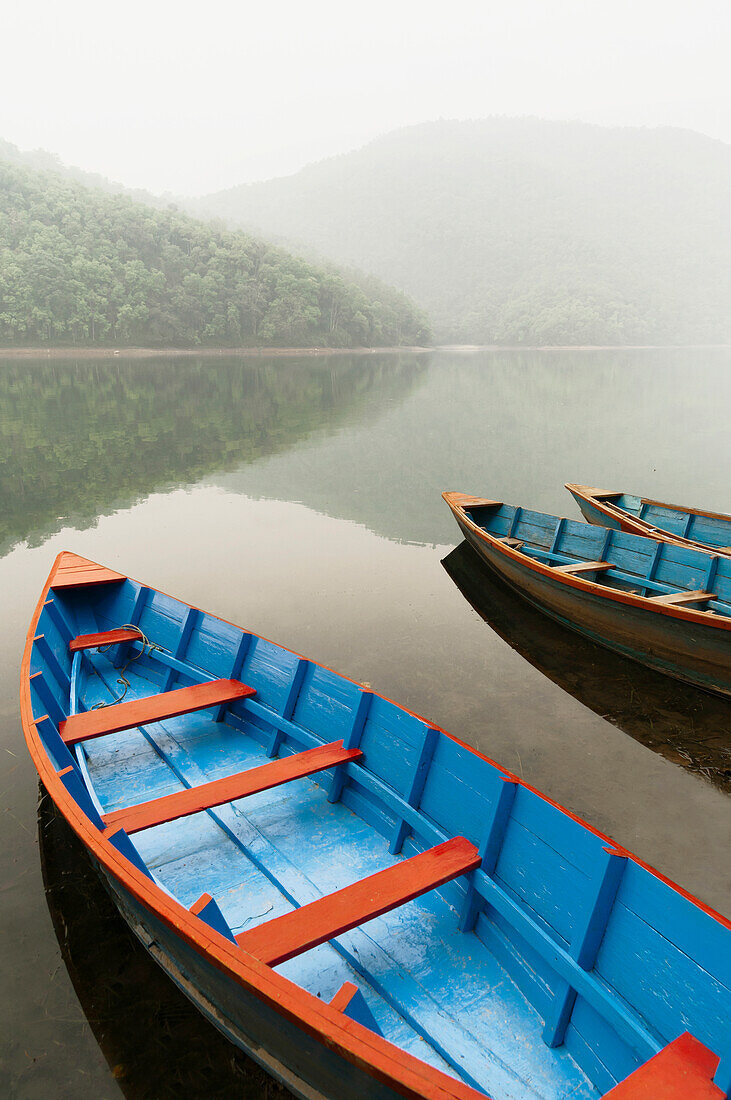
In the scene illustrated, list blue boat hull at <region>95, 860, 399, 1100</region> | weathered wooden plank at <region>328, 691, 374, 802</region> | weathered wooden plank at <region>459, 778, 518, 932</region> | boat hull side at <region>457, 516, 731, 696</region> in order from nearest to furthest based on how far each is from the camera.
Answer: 1. blue boat hull at <region>95, 860, 399, 1100</region>
2. weathered wooden plank at <region>459, 778, 518, 932</region>
3. weathered wooden plank at <region>328, 691, 374, 802</region>
4. boat hull side at <region>457, 516, 731, 696</region>

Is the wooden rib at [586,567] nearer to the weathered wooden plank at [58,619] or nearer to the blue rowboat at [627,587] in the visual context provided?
the blue rowboat at [627,587]

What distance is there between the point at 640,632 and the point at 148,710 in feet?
21.6

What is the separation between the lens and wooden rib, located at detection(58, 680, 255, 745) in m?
5.77

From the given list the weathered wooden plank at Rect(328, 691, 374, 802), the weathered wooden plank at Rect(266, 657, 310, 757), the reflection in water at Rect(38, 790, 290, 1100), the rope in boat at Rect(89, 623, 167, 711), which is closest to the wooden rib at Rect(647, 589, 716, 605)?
the weathered wooden plank at Rect(328, 691, 374, 802)

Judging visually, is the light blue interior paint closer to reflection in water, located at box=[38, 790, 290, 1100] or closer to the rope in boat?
the rope in boat

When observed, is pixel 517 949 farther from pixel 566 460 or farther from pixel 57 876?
pixel 566 460

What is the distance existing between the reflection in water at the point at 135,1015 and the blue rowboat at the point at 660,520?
365 inches

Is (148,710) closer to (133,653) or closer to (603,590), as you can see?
(133,653)

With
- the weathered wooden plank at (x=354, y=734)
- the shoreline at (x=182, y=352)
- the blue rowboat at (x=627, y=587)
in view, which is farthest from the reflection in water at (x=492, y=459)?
the shoreline at (x=182, y=352)

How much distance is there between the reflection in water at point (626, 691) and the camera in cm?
745

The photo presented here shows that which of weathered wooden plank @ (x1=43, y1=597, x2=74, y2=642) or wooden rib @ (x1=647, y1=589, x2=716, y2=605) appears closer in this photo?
weathered wooden plank @ (x1=43, y1=597, x2=74, y2=642)

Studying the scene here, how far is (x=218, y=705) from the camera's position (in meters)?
6.60

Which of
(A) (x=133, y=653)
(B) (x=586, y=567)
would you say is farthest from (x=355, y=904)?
(B) (x=586, y=567)

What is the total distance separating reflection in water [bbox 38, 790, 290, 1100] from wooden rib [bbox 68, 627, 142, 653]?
2.65m
